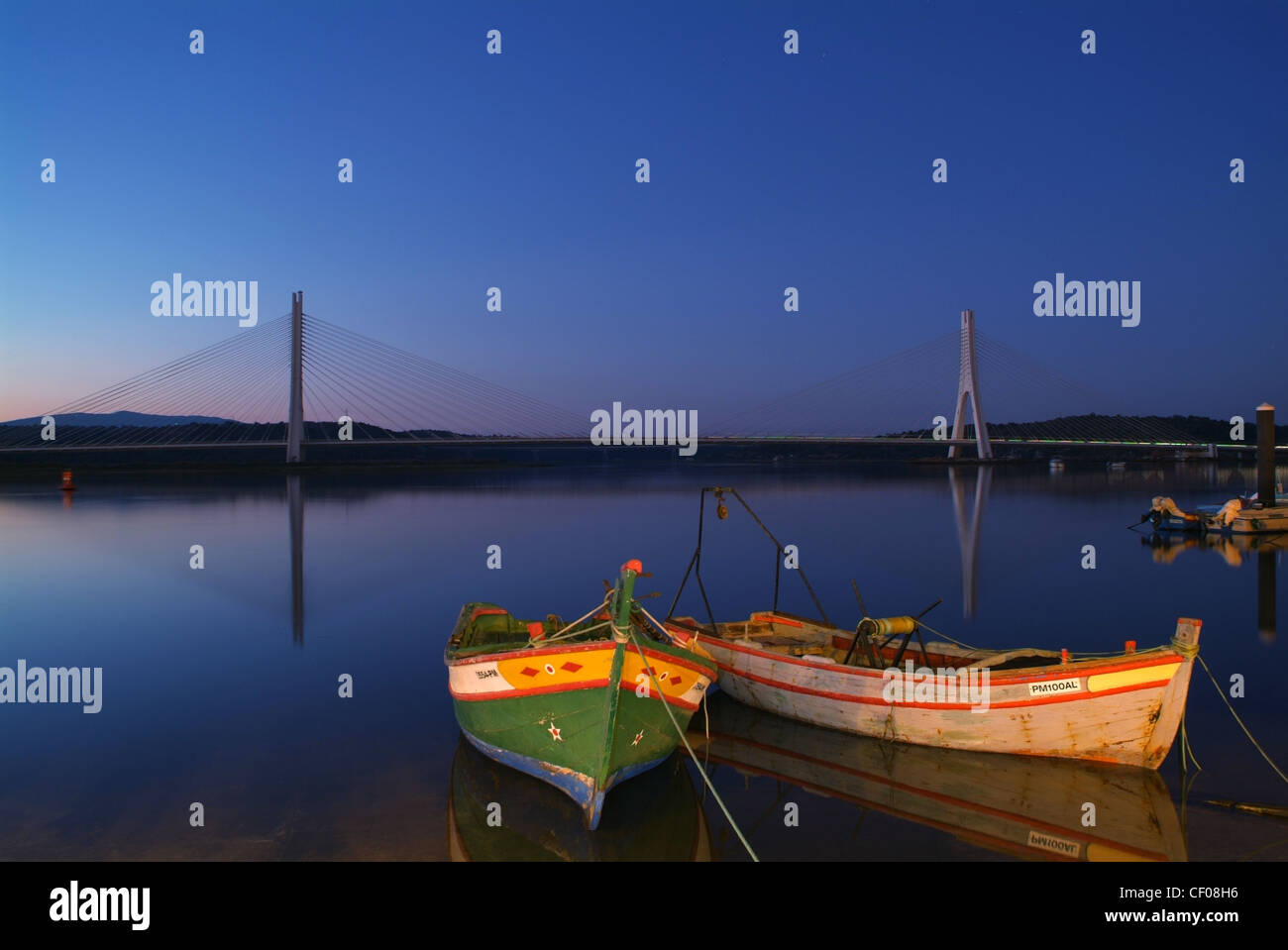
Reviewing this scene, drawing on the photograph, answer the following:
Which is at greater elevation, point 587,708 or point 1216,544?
point 587,708

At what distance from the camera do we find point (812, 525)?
33.7 metres

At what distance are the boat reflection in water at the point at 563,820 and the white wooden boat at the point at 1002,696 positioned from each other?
1.60 metres

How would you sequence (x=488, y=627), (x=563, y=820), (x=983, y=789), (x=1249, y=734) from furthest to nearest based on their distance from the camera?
(x=488, y=627)
(x=1249, y=734)
(x=983, y=789)
(x=563, y=820)

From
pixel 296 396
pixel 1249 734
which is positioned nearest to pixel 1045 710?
pixel 1249 734

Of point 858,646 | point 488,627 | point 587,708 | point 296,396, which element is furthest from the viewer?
point 296,396

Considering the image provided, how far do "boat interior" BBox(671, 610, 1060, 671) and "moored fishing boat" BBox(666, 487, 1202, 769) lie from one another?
0.02 m

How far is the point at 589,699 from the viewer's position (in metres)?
6.45

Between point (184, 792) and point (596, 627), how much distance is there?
3.44 m

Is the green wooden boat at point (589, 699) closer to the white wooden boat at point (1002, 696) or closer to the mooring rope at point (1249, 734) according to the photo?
the white wooden boat at point (1002, 696)

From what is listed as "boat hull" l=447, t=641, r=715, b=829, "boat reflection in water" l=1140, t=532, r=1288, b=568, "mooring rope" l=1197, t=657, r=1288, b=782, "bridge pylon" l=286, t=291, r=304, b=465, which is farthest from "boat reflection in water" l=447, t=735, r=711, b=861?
"bridge pylon" l=286, t=291, r=304, b=465

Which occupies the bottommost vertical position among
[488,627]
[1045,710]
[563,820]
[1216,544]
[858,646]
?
[563,820]

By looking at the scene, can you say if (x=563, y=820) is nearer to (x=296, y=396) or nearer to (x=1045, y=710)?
(x=1045, y=710)
